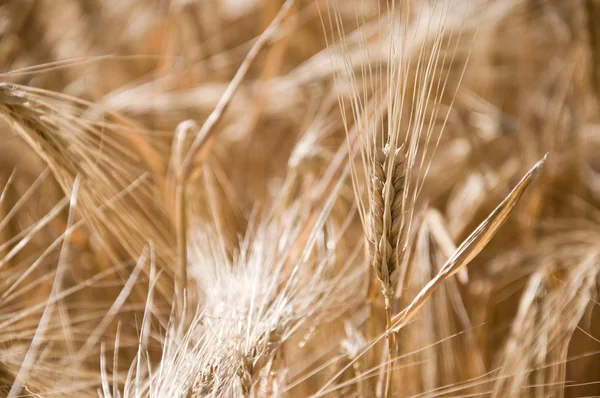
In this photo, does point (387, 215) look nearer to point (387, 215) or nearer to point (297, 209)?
point (387, 215)

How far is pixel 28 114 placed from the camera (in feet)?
1.65

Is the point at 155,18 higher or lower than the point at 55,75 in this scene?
higher

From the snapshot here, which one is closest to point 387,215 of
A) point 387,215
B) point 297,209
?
point 387,215

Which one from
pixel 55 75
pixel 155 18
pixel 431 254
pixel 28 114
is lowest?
pixel 431 254

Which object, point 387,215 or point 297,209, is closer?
point 387,215

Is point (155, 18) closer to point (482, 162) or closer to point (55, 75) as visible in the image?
point (55, 75)

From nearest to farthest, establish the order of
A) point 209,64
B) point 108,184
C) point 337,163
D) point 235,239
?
1. point 108,184
2. point 337,163
3. point 235,239
4. point 209,64

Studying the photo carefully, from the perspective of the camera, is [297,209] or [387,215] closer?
[387,215]

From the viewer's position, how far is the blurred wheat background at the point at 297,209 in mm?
473

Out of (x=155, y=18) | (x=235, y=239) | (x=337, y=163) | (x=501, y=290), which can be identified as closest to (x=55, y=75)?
(x=155, y=18)

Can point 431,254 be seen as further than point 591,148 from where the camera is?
No

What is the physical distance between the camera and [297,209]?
70 cm

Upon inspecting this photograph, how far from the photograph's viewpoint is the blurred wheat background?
1.55ft

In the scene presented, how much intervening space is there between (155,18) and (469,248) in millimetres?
927
